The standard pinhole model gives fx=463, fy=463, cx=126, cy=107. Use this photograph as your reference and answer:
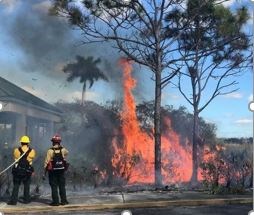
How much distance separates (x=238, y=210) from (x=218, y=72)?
2227 millimetres

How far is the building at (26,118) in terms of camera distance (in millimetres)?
7348

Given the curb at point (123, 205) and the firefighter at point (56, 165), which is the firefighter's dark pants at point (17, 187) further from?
the firefighter at point (56, 165)

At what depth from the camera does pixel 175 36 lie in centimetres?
781

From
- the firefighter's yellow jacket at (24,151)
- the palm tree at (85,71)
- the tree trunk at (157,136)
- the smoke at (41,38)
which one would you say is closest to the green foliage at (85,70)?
the palm tree at (85,71)

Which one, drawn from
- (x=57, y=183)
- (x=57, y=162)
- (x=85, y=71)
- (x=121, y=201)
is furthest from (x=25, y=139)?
(x=121, y=201)

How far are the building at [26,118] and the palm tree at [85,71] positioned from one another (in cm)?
66

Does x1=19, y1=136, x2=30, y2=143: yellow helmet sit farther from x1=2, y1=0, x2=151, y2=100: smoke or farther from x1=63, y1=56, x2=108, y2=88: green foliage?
x1=63, y1=56, x2=108, y2=88: green foliage

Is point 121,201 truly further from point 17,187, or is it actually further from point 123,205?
point 17,187

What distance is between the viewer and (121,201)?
6840 millimetres

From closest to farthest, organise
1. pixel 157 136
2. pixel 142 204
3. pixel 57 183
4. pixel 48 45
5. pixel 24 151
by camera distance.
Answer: pixel 142 204
pixel 24 151
pixel 57 183
pixel 48 45
pixel 157 136

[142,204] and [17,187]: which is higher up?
[17,187]

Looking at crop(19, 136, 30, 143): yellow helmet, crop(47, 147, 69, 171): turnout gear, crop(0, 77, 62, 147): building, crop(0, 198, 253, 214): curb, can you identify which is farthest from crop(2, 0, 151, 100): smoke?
crop(0, 198, 253, 214): curb

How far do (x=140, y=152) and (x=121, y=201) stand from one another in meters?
1.50

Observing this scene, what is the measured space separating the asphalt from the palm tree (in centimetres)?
187
